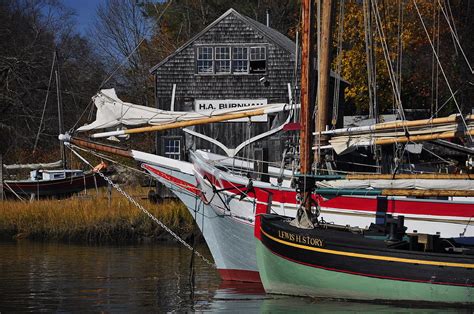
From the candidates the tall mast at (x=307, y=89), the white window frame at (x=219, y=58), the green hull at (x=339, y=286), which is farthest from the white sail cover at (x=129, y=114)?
the white window frame at (x=219, y=58)

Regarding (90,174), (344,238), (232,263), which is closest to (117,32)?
(90,174)

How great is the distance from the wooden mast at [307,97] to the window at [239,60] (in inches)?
772

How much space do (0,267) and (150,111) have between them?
6.28 m

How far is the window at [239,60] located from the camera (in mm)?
41531

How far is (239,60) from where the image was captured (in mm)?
41656

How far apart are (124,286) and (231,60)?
18483 millimetres

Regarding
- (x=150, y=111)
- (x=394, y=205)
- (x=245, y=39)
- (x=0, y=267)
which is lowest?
(x=0, y=267)

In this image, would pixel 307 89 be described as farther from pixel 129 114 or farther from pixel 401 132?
pixel 129 114

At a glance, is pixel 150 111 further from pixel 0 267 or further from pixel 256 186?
pixel 0 267

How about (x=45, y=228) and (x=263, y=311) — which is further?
(x=45, y=228)

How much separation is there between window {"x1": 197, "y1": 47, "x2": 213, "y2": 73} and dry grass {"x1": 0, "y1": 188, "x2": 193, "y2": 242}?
6.26 m

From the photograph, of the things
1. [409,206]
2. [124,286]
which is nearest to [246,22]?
[124,286]

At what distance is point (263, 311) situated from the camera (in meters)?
20.3

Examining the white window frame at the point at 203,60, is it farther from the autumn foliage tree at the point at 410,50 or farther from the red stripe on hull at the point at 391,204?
the red stripe on hull at the point at 391,204
